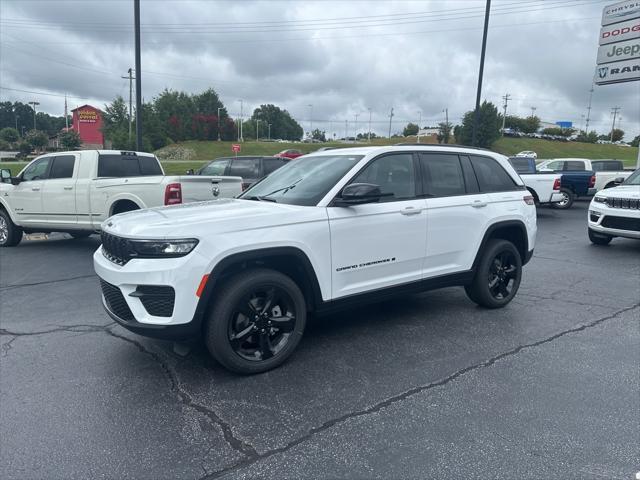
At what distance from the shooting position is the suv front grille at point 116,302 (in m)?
3.45

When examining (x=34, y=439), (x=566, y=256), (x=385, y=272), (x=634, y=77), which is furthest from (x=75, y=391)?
(x=634, y=77)

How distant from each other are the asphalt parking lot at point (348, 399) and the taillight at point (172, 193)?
2803 mm

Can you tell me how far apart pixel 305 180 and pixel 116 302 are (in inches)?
77.3

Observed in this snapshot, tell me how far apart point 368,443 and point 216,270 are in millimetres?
1564

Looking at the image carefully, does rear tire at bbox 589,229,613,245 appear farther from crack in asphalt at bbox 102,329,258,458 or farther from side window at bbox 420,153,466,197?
crack in asphalt at bbox 102,329,258,458

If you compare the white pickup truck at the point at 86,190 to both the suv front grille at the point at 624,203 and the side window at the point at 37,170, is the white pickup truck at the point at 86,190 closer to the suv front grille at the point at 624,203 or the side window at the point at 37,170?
the side window at the point at 37,170

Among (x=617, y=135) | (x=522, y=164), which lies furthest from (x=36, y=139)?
(x=617, y=135)

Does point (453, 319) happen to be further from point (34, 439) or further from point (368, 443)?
point (34, 439)

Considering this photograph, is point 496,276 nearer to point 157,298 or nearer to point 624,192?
point 157,298

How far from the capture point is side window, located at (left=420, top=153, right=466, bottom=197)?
4.71m

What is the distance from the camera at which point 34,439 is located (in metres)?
2.80

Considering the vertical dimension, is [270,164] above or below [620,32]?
below

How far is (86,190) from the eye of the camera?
8.48 m

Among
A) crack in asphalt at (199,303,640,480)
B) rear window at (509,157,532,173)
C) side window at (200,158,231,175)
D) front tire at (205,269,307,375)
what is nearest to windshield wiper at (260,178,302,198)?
front tire at (205,269,307,375)
